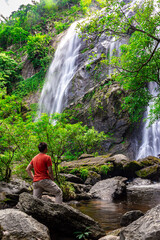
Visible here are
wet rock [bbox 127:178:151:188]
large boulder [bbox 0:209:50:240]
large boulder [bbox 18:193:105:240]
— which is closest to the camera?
large boulder [bbox 0:209:50:240]

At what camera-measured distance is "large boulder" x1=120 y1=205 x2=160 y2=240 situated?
8.59ft

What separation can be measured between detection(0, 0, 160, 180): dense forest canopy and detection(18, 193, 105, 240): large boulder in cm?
394

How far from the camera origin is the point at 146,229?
9.09 feet

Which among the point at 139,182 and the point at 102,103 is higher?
the point at 102,103

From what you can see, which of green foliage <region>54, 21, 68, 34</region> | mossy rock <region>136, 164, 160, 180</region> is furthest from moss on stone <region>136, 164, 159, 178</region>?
green foliage <region>54, 21, 68, 34</region>

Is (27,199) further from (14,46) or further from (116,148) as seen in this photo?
(14,46)

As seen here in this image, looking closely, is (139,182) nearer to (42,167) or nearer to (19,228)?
(42,167)

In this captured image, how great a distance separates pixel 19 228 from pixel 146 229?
1973 mm

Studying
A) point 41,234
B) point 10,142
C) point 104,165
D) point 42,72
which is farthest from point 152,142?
point 42,72

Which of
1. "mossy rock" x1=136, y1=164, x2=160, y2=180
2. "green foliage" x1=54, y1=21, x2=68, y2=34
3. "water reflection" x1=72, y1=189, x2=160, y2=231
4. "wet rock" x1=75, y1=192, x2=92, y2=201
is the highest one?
"green foliage" x1=54, y1=21, x2=68, y2=34

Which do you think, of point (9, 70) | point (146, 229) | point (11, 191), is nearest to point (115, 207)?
point (11, 191)

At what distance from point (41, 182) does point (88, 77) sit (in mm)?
20820

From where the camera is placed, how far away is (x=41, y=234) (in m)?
3.38

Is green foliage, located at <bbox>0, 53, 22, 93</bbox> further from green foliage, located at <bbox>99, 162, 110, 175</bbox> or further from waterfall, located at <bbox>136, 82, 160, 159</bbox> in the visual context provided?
green foliage, located at <bbox>99, 162, 110, 175</bbox>
